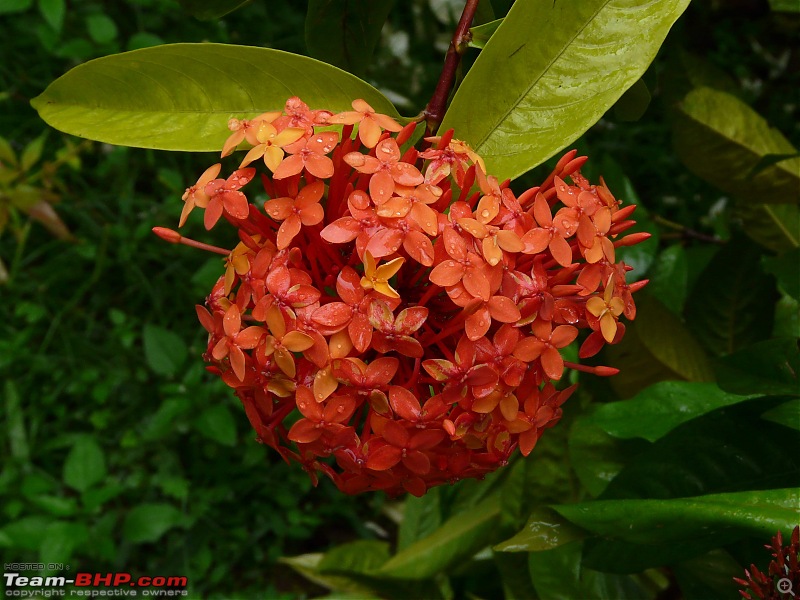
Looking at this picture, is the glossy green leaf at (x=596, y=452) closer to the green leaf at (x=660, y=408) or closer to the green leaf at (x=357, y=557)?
Result: the green leaf at (x=660, y=408)

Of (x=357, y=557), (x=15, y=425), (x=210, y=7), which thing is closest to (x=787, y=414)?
(x=210, y=7)

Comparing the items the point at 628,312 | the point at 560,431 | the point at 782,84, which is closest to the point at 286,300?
the point at 628,312

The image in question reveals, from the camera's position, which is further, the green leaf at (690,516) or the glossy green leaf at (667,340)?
the glossy green leaf at (667,340)

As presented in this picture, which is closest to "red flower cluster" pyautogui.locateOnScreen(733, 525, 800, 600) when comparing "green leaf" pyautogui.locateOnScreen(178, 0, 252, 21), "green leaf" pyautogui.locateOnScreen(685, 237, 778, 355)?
"green leaf" pyautogui.locateOnScreen(685, 237, 778, 355)

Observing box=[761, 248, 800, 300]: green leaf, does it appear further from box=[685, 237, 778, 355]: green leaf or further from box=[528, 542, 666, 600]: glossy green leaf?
box=[528, 542, 666, 600]: glossy green leaf

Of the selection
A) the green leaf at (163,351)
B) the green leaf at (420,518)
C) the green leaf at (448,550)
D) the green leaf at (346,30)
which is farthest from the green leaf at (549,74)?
the green leaf at (163,351)
